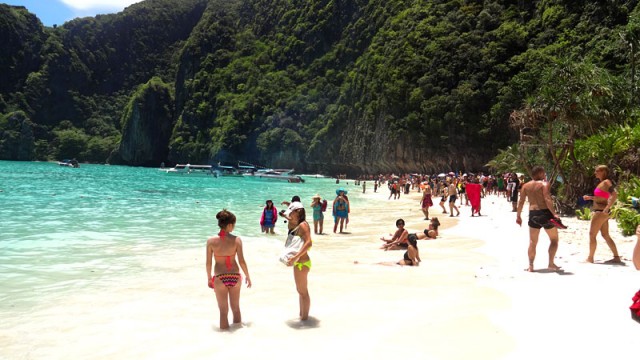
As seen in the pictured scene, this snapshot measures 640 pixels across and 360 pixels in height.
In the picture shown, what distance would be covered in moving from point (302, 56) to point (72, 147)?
8704 cm

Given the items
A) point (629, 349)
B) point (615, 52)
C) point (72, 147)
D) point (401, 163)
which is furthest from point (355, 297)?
point (72, 147)

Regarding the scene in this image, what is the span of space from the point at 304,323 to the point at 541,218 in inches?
168

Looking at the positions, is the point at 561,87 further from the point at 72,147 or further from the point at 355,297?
the point at 72,147

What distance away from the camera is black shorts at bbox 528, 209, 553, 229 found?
25.0 ft

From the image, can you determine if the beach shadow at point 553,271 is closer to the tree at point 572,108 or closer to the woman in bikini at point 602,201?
the woman in bikini at point 602,201

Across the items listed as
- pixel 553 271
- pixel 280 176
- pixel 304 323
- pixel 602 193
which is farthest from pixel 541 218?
pixel 280 176

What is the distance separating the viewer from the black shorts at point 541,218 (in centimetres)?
762

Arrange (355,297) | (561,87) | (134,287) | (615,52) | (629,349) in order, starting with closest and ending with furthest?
(629,349) < (355,297) < (134,287) < (561,87) < (615,52)

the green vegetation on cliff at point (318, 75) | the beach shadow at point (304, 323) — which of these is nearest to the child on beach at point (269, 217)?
the beach shadow at point (304, 323)

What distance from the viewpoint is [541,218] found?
7676 mm

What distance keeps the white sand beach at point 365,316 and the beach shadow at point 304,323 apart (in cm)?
2

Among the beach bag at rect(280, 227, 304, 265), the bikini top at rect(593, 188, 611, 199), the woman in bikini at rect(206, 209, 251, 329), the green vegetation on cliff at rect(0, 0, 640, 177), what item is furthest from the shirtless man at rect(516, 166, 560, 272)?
the green vegetation on cliff at rect(0, 0, 640, 177)

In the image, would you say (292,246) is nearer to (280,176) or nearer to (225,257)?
(225,257)

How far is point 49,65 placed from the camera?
180 meters
